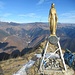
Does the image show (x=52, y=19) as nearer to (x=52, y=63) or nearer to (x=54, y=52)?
(x=54, y=52)

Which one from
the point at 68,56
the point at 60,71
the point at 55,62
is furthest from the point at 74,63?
the point at 60,71

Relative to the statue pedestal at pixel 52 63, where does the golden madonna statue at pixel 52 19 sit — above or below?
above

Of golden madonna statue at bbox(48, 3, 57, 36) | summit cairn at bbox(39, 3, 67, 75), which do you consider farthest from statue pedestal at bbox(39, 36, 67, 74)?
golden madonna statue at bbox(48, 3, 57, 36)

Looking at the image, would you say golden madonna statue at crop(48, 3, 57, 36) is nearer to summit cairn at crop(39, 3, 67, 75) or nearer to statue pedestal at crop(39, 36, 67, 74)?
summit cairn at crop(39, 3, 67, 75)

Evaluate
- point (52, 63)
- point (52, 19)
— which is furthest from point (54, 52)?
point (52, 19)

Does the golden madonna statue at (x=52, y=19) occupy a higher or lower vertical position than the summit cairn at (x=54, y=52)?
higher

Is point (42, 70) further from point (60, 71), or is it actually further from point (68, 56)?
point (68, 56)

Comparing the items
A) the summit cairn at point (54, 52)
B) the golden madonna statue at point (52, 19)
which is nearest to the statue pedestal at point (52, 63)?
the summit cairn at point (54, 52)

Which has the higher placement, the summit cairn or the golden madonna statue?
the golden madonna statue

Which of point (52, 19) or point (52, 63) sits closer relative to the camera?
point (52, 19)

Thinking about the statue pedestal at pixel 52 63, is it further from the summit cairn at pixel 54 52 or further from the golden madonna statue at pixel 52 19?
the golden madonna statue at pixel 52 19

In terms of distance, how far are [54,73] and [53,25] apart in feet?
14.1

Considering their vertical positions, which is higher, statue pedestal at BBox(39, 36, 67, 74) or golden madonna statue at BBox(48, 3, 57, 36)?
golden madonna statue at BBox(48, 3, 57, 36)

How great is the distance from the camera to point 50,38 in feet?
56.6
